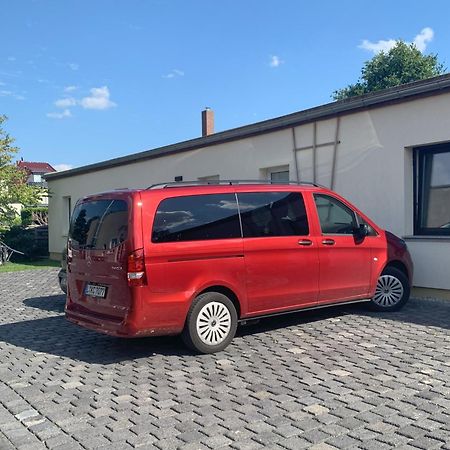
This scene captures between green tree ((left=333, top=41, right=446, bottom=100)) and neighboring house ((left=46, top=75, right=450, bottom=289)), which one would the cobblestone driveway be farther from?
green tree ((left=333, top=41, right=446, bottom=100))

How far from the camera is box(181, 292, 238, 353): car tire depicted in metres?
5.77

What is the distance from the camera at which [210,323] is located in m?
5.89

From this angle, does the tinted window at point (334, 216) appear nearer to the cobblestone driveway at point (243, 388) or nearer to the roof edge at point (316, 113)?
the cobblestone driveway at point (243, 388)

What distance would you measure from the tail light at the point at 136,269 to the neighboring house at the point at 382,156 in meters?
5.38

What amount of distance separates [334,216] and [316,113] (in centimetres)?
373

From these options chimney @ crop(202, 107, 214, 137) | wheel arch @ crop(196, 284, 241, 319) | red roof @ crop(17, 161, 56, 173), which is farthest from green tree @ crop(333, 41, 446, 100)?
red roof @ crop(17, 161, 56, 173)

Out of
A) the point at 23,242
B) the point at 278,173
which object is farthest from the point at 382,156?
the point at 23,242

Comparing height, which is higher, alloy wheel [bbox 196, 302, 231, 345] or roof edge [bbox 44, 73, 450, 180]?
roof edge [bbox 44, 73, 450, 180]

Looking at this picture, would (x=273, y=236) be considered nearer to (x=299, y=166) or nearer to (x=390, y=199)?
(x=390, y=199)

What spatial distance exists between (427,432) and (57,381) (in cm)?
344

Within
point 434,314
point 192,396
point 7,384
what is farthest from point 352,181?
point 7,384

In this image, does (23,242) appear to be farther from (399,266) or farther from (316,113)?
(399,266)

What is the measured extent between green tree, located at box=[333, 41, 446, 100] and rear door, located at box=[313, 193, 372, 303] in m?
29.0

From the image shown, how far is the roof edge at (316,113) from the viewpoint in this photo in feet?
27.9
